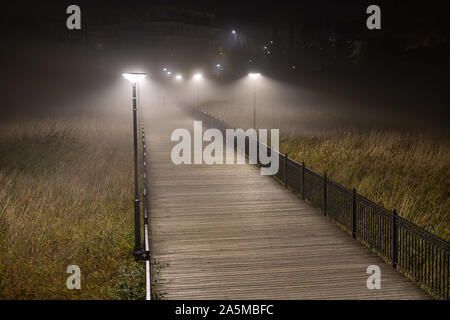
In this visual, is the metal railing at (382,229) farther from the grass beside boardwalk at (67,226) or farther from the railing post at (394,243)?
the grass beside boardwalk at (67,226)

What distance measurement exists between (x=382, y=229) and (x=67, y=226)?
25.3 feet

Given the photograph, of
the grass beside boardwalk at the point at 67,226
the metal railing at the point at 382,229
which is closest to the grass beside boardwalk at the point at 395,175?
the metal railing at the point at 382,229

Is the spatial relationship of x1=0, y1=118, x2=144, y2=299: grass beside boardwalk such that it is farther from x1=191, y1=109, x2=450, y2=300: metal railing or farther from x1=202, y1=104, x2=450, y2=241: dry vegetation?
x1=202, y1=104, x2=450, y2=241: dry vegetation

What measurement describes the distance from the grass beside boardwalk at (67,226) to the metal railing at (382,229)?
4.93 meters

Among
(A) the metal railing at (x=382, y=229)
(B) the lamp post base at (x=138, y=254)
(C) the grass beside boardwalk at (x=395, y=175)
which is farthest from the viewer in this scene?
(C) the grass beside boardwalk at (x=395, y=175)

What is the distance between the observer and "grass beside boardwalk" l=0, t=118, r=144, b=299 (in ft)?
30.0

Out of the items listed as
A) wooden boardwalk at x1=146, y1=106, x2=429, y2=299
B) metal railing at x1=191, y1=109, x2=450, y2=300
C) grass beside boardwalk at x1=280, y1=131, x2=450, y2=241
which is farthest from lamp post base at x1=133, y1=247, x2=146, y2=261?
grass beside boardwalk at x1=280, y1=131, x2=450, y2=241

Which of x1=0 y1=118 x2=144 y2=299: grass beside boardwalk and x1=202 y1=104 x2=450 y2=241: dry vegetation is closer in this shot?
x1=0 y1=118 x2=144 y2=299: grass beside boardwalk

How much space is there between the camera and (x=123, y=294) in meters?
8.80

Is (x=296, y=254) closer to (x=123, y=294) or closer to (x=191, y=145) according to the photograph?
(x=123, y=294)

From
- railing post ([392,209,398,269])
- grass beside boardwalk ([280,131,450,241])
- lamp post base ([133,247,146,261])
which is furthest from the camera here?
grass beside boardwalk ([280,131,450,241])

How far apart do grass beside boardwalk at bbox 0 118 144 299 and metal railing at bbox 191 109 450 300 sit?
493 centimetres

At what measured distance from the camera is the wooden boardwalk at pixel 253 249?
339 inches

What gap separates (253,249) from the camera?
10750 millimetres
